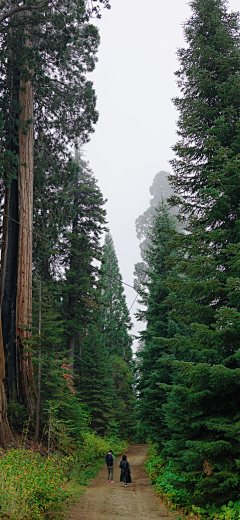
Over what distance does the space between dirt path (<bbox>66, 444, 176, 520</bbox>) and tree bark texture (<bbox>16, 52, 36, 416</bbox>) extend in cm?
298

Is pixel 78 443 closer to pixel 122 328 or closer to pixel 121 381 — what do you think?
pixel 121 381

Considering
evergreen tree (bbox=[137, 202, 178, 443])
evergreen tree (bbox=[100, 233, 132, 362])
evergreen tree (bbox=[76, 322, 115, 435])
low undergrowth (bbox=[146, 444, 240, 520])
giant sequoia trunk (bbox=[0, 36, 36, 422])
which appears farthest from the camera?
evergreen tree (bbox=[100, 233, 132, 362])

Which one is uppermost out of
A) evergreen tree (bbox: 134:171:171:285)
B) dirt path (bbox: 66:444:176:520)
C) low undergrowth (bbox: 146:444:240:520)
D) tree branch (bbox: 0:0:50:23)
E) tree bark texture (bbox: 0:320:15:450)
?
evergreen tree (bbox: 134:171:171:285)

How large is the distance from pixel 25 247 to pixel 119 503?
7495 millimetres

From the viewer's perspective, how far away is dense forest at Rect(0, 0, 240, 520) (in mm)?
6363

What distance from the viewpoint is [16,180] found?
12234 mm

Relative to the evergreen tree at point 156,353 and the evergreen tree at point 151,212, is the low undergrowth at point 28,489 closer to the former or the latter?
the evergreen tree at point 156,353

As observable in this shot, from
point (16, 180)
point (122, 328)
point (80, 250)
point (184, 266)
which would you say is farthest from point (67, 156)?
point (122, 328)

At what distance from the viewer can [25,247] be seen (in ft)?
38.5

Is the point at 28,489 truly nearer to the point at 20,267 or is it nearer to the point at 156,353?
the point at 20,267

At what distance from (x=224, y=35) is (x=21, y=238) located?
25.5ft

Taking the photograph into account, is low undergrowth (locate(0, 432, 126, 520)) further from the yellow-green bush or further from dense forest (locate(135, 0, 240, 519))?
dense forest (locate(135, 0, 240, 519))

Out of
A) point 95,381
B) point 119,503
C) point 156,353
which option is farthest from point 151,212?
point 119,503

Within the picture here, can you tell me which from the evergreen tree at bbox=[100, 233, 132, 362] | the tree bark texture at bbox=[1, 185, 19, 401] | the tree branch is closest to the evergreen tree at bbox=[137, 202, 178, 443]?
the tree bark texture at bbox=[1, 185, 19, 401]
